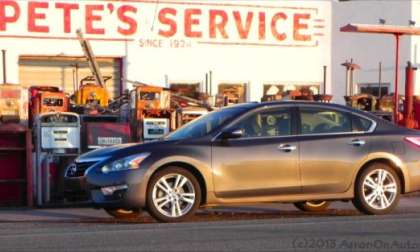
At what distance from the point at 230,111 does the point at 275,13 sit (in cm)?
1637

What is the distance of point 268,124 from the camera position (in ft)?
38.1

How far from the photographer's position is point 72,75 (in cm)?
2627

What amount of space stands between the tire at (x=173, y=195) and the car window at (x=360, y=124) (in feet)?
8.10

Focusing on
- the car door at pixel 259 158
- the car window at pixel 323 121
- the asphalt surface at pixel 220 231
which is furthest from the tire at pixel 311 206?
the car window at pixel 323 121

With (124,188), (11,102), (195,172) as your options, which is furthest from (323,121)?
(11,102)

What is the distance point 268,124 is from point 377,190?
5.88 ft

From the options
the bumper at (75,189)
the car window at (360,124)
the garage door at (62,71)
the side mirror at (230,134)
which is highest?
the garage door at (62,71)

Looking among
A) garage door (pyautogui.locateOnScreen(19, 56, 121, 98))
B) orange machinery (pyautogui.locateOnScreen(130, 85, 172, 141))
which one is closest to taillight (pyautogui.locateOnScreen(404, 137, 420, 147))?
orange machinery (pyautogui.locateOnScreen(130, 85, 172, 141))

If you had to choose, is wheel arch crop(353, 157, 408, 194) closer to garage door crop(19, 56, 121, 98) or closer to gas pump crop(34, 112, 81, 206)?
gas pump crop(34, 112, 81, 206)

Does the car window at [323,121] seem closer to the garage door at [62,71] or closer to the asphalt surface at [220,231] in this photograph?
the asphalt surface at [220,231]

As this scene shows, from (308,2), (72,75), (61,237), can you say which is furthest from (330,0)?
(61,237)

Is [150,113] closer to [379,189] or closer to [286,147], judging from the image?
[286,147]

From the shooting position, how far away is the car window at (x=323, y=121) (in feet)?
38.4

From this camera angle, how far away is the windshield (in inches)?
448
